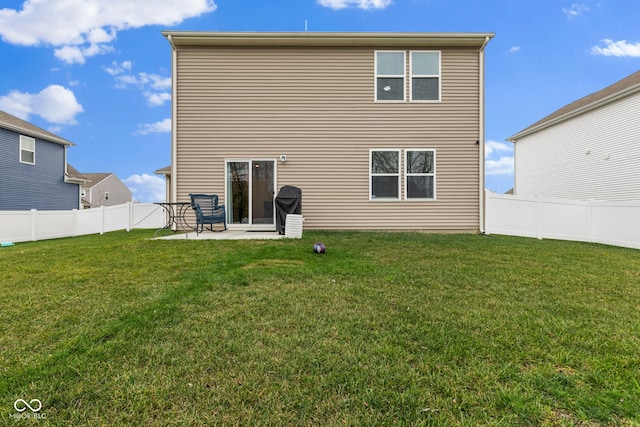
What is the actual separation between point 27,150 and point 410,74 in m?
16.3

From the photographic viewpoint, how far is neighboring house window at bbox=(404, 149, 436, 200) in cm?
857

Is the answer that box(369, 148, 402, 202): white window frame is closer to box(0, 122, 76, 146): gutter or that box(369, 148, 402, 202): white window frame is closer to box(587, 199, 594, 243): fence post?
box(587, 199, 594, 243): fence post

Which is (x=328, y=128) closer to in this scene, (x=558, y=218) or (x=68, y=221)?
(x=558, y=218)

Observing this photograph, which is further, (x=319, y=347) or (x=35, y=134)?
(x=35, y=134)

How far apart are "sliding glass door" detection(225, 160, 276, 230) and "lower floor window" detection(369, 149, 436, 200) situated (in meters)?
2.92

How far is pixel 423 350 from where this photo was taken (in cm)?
198

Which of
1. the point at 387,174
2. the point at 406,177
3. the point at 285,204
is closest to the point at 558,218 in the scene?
the point at 406,177

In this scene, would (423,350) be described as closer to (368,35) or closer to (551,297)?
(551,297)

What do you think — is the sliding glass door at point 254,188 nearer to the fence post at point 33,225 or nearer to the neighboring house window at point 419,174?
the neighboring house window at point 419,174

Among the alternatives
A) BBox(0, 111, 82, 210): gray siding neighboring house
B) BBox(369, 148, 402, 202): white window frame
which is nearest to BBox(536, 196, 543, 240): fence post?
BBox(369, 148, 402, 202): white window frame

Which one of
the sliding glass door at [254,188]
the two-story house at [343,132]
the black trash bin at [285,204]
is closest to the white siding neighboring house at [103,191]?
the two-story house at [343,132]

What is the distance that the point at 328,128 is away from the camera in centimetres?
859

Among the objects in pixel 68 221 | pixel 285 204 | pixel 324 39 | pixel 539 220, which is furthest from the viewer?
pixel 68 221

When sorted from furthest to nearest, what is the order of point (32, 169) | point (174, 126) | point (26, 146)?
point (32, 169), point (26, 146), point (174, 126)
